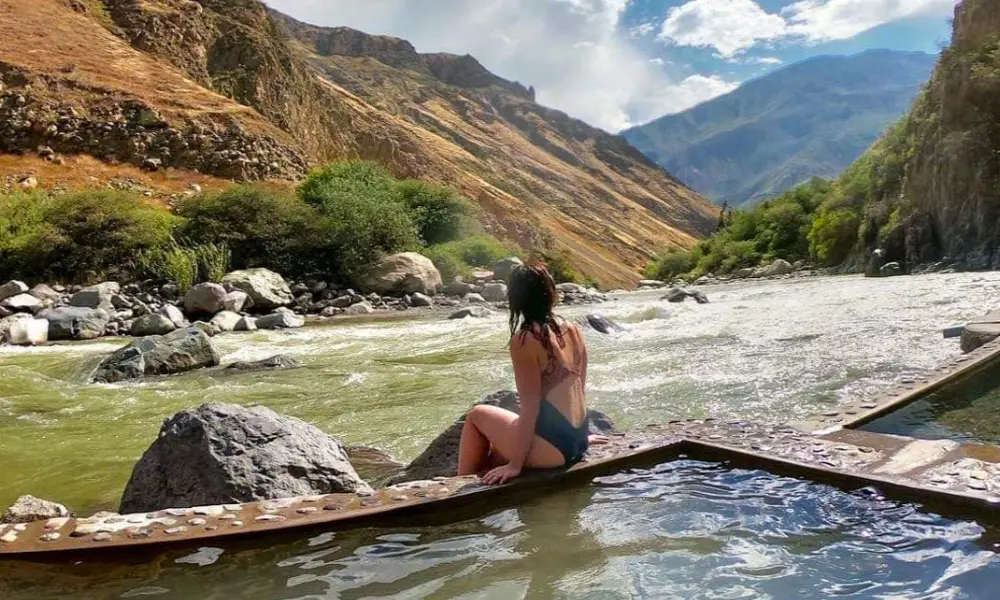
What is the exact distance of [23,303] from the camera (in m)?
18.5

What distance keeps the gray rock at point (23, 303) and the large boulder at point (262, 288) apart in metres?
4.79

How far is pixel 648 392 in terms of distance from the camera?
795 cm

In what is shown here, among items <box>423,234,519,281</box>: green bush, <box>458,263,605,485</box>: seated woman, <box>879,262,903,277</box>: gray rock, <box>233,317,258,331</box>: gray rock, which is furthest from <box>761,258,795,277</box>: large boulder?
<box>458,263,605,485</box>: seated woman

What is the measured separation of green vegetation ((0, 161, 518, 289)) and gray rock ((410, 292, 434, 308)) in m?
3.42

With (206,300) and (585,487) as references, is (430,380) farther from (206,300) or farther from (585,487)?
(206,300)

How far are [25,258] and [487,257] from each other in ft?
64.3

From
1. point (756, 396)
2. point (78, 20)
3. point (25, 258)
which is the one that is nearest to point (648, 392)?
point (756, 396)

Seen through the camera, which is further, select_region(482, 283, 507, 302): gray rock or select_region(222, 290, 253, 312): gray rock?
select_region(482, 283, 507, 302): gray rock

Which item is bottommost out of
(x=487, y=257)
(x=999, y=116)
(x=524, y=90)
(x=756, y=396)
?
(x=756, y=396)

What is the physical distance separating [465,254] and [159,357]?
2502cm

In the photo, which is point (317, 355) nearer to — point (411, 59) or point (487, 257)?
point (487, 257)

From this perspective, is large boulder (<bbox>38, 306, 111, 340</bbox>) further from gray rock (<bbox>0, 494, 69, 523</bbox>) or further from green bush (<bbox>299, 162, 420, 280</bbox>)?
gray rock (<bbox>0, 494, 69, 523</bbox>)

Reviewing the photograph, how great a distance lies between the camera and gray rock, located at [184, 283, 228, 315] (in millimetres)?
19406

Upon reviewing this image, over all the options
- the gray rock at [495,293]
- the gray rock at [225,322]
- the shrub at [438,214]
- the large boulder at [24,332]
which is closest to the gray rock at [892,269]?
the gray rock at [495,293]
